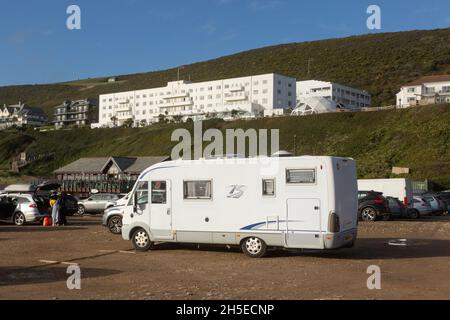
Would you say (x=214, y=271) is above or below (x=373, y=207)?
below

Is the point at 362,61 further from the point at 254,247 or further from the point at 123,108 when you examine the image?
the point at 254,247

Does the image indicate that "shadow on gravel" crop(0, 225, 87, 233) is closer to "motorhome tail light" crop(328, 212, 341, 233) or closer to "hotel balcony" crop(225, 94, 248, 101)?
"motorhome tail light" crop(328, 212, 341, 233)

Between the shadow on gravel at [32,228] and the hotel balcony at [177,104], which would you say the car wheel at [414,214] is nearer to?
the shadow on gravel at [32,228]

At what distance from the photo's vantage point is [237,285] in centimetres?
1028

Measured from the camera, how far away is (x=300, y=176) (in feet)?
44.8

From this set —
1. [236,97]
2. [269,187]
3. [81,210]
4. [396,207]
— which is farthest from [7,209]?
[236,97]

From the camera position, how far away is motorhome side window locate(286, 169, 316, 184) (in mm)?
13522

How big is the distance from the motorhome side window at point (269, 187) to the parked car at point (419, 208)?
19.6 m

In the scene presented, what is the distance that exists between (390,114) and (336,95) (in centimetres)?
4745

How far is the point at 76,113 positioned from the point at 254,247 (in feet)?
562

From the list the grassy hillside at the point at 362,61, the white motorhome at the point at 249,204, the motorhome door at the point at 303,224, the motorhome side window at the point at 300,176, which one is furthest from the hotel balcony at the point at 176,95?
the motorhome door at the point at 303,224

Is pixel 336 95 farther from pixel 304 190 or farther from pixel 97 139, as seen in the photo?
pixel 304 190
